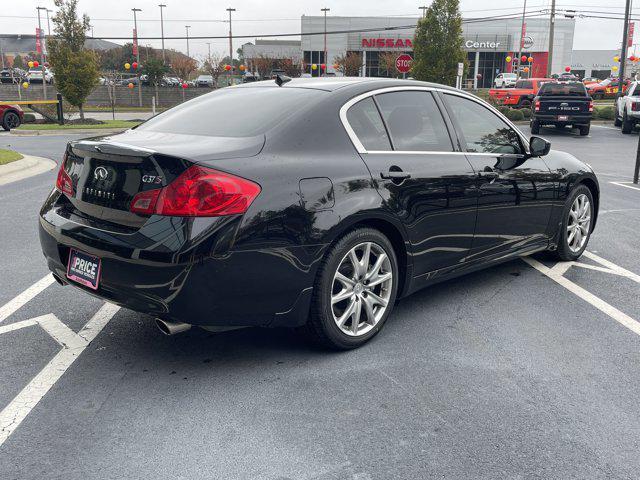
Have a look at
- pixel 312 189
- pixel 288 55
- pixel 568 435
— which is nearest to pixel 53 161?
pixel 312 189

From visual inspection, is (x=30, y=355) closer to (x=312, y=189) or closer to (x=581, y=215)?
(x=312, y=189)

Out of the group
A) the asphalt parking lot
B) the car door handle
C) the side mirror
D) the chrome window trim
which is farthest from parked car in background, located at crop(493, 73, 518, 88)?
the car door handle

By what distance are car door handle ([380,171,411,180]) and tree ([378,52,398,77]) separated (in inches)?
2301

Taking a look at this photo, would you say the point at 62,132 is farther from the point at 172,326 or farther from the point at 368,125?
the point at 172,326

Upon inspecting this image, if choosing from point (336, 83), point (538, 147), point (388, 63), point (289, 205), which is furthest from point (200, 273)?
point (388, 63)

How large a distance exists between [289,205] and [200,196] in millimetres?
495

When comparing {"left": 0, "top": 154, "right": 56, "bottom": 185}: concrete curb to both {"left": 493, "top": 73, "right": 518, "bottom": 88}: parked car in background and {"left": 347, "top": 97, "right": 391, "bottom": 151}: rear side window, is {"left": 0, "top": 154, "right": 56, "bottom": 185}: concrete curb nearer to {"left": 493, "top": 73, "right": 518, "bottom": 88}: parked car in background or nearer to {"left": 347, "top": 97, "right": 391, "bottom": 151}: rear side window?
{"left": 347, "top": 97, "right": 391, "bottom": 151}: rear side window

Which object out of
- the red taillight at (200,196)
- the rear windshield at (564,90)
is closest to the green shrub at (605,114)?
the rear windshield at (564,90)

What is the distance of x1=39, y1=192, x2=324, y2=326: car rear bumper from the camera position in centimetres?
334

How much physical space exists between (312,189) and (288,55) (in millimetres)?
74863

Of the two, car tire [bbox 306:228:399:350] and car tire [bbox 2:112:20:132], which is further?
car tire [bbox 2:112:20:132]

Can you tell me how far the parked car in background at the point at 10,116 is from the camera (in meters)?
25.7

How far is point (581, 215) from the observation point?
6.25 m

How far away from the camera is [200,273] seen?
334 centimetres
